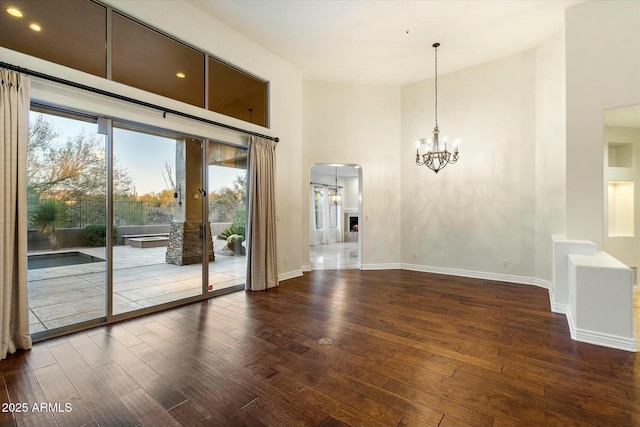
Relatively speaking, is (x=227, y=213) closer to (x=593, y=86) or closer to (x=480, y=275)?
(x=480, y=275)

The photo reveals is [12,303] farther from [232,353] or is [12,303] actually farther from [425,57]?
[425,57]

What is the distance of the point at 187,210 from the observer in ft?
13.9

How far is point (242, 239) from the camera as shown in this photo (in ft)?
16.5

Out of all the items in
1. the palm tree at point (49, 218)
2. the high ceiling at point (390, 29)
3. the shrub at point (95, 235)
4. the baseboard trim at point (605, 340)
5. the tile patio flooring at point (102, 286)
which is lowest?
the baseboard trim at point (605, 340)

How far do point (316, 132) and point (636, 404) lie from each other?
6.03 meters

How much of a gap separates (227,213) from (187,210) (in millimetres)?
705

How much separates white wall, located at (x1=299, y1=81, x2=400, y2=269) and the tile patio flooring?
9.76ft

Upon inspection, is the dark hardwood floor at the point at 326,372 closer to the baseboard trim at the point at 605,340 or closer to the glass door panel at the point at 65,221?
the baseboard trim at the point at 605,340

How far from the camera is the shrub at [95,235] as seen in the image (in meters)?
3.24

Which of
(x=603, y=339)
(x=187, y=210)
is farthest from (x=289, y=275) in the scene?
(x=603, y=339)

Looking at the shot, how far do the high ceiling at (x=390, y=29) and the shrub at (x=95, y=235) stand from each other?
3.35 metres

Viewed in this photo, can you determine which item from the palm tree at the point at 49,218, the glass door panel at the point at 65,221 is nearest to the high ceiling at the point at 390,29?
the glass door panel at the point at 65,221

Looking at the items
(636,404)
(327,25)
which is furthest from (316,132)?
(636,404)

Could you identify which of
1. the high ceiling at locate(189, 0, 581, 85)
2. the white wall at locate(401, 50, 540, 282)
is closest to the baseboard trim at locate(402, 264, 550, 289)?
the white wall at locate(401, 50, 540, 282)
